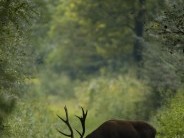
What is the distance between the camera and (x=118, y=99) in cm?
3022

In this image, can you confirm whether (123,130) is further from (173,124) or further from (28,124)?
(28,124)

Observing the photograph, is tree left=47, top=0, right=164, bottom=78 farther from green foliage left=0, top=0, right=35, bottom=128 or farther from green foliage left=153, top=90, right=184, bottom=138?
green foliage left=0, top=0, right=35, bottom=128

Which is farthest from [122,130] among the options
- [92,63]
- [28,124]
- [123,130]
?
[92,63]

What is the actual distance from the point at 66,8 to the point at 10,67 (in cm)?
3340

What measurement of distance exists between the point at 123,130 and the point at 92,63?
35827 mm

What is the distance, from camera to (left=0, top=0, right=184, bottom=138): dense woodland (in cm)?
1374

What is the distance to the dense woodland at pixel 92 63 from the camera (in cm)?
1374

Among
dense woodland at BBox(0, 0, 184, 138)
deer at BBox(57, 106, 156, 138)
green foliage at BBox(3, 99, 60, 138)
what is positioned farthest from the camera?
green foliage at BBox(3, 99, 60, 138)

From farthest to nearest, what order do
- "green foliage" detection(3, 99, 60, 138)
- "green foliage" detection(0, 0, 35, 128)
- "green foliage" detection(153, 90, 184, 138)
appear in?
"green foliage" detection(153, 90, 184, 138)
"green foliage" detection(3, 99, 60, 138)
"green foliage" detection(0, 0, 35, 128)

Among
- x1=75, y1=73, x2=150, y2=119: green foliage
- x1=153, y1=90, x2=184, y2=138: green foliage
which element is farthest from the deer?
x1=75, y1=73, x2=150, y2=119: green foliage

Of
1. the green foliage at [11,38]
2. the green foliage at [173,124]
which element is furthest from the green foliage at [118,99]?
the green foliage at [11,38]

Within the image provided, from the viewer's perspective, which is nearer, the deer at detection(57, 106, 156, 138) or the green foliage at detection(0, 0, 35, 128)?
the green foliage at detection(0, 0, 35, 128)

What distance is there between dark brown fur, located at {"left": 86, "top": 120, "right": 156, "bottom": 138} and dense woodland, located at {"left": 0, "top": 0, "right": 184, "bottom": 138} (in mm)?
1121

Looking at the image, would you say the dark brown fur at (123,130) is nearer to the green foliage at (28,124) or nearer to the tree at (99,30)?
the green foliage at (28,124)
